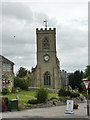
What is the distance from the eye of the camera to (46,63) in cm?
7888

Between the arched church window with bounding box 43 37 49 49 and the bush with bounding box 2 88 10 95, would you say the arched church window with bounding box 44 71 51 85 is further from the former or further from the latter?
the bush with bounding box 2 88 10 95

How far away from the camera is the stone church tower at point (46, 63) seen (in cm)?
7750

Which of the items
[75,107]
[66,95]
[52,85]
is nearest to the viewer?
[75,107]

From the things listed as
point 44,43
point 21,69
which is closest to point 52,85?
point 44,43

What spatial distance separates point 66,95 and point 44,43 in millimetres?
32301

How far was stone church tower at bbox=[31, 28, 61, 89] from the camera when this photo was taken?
3051 inches

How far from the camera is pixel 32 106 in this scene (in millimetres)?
32594

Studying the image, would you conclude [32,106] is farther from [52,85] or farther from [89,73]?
[52,85]

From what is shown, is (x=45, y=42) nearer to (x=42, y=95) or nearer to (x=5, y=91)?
(x=5, y=91)

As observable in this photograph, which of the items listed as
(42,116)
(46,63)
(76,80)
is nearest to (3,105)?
(42,116)

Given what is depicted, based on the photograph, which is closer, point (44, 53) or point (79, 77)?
point (44, 53)

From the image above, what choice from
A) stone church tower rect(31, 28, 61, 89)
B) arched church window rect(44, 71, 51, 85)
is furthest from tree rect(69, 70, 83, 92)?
arched church window rect(44, 71, 51, 85)

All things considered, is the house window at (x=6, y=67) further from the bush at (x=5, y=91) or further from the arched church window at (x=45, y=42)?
the arched church window at (x=45, y=42)

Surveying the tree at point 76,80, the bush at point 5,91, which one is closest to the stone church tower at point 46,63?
the tree at point 76,80
